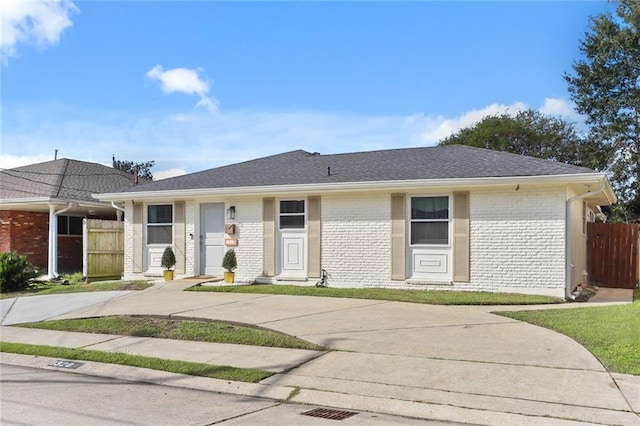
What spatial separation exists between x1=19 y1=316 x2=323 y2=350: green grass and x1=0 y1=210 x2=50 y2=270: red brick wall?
12.0 meters

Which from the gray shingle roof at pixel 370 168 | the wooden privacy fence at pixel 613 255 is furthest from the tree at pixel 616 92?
the gray shingle roof at pixel 370 168

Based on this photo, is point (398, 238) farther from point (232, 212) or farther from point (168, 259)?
point (168, 259)

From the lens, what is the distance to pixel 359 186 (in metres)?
14.5

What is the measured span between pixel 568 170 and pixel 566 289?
2.67 meters

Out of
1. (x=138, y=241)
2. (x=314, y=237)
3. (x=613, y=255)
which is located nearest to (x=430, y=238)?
(x=314, y=237)

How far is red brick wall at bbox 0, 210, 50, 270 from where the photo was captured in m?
21.2

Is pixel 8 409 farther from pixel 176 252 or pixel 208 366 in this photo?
pixel 176 252

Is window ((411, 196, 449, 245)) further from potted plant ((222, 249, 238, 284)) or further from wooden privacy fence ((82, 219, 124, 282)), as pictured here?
wooden privacy fence ((82, 219, 124, 282))

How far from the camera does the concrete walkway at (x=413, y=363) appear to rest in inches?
213

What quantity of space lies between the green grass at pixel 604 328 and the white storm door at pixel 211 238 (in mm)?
9001

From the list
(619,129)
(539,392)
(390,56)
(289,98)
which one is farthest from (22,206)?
(619,129)

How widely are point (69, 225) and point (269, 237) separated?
1149 centimetres

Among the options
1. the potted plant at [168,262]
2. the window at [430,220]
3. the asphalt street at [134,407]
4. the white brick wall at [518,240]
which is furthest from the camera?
the potted plant at [168,262]

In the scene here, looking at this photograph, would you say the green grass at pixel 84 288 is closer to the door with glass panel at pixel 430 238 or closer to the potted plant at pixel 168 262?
the potted plant at pixel 168 262
